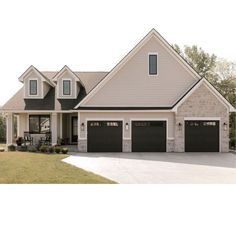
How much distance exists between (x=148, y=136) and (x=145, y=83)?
3678 mm

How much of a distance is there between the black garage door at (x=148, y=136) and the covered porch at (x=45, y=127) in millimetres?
5673

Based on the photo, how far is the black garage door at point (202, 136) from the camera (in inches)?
771

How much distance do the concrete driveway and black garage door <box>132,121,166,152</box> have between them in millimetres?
2217

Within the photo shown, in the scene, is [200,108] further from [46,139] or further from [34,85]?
[34,85]

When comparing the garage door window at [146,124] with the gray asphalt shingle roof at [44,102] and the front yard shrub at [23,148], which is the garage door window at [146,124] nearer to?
the gray asphalt shingle roof at [44,102]

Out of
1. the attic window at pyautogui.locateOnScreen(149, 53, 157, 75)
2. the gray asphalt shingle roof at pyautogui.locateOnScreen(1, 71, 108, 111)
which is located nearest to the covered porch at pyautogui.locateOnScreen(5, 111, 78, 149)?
the gray asphalt shingle roof at pyautogui.locateOnScreen(1, 71, 108, 111)

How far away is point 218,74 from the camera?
33938 mm

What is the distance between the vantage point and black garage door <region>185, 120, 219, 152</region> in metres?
19.6

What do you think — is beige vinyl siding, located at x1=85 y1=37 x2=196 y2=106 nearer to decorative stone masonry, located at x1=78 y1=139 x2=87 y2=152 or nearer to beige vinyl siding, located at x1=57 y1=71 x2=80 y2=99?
decorative stone masonry, located at x1=78 y1=139 x2=87 y2=152

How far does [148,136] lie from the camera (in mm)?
19750

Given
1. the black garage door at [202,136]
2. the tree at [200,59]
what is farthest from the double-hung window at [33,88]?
the tree at [200,59]
